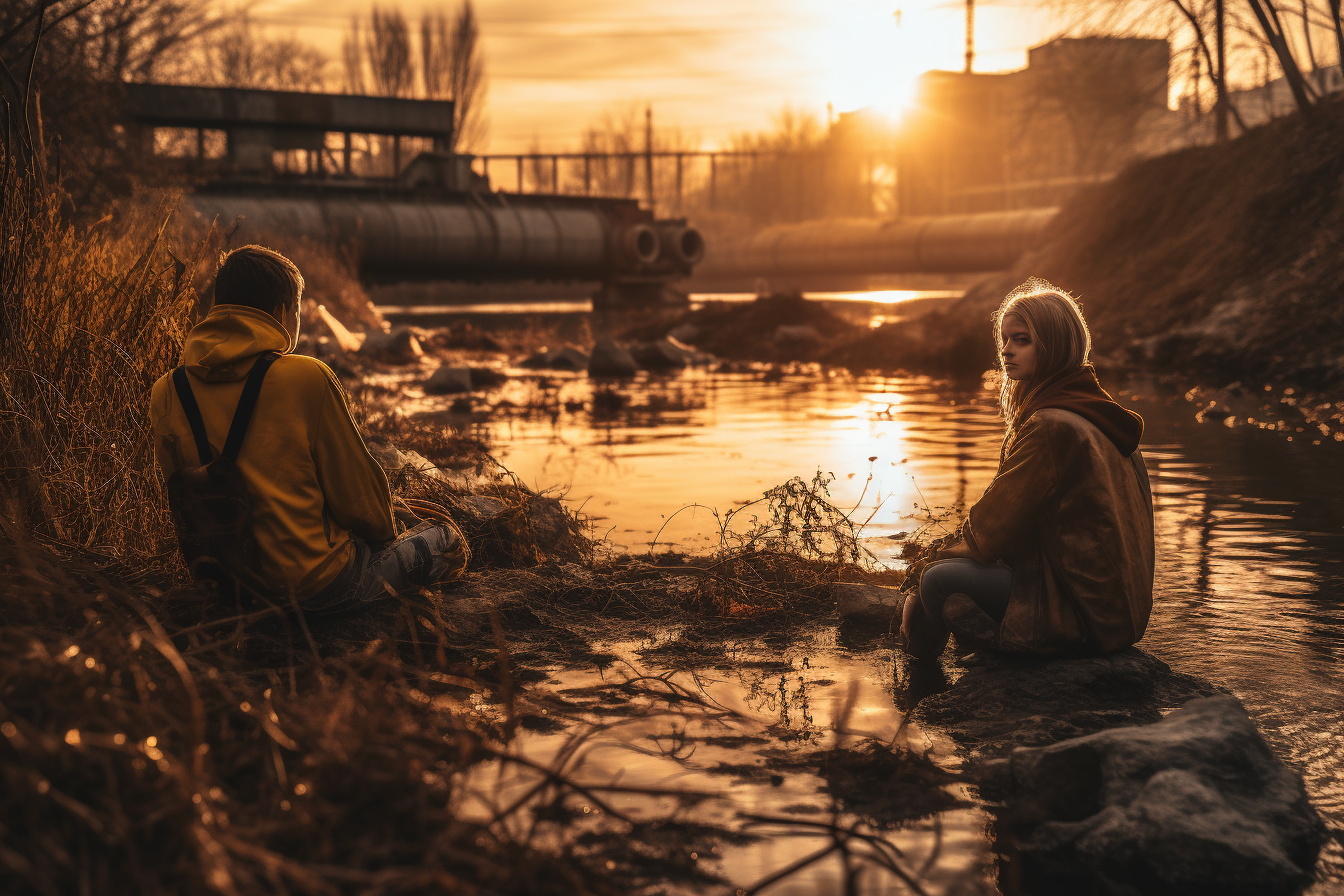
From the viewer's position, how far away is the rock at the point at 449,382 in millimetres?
16312

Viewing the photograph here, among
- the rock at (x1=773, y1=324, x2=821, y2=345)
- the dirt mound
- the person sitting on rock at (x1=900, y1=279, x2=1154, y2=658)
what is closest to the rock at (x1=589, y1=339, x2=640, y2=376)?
the dirt mound

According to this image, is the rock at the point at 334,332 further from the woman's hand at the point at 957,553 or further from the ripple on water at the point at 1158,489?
the woman's hand at the point at 957,553

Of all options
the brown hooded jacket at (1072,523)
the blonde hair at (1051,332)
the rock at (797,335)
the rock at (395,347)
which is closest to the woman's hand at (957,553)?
the brown hooded jacket at (1072,523)

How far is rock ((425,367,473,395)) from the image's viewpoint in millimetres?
16312

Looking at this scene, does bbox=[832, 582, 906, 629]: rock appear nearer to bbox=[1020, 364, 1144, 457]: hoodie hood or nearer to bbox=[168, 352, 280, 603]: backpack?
bbox=[1020, 364, 1144, 457]: hoodie hood

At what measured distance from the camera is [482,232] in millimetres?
31406

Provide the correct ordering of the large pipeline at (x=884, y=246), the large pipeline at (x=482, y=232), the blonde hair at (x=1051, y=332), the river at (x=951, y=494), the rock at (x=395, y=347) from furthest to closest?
1. the large pipeline at (x=884, y=246)
2. the large pipeline at (x=482, y=232)
3. the rock at (x=395, y=347)
4. the river at (x=951, y=494)
5. the blonde hair at (x=1051, y=332)

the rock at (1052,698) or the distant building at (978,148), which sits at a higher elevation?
the distant building at (978,148)

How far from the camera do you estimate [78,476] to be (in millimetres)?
5020

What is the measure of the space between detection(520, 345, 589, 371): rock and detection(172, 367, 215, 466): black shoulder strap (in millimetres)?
16298

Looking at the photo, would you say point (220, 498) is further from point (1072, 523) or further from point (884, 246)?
point (884, 246)

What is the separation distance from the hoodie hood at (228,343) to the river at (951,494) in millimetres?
1835

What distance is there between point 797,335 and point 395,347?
24.3 feet

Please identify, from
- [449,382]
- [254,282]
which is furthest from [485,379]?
[254,282]
